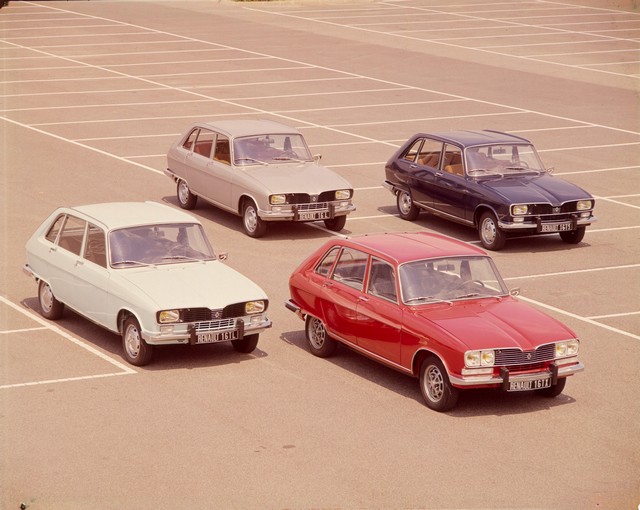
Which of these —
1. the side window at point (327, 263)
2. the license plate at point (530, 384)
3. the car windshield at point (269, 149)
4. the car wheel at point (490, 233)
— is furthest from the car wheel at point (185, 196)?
the license plate at point (530, 384)

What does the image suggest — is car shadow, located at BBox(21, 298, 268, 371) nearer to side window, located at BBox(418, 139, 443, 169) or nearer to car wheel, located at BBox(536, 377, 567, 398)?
car wheel, located at BBox(536, 377, 567, 398)

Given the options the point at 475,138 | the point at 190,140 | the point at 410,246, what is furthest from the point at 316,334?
the point at 190,140

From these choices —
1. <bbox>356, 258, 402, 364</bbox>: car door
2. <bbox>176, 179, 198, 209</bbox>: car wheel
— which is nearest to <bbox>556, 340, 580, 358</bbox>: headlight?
<bbox>356, 258, 402, 364</bbox>: car door

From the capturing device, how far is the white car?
13.6 metres

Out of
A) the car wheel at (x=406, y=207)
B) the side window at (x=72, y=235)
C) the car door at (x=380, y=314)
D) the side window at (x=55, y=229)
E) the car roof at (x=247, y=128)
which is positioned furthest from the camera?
the car wheel at (x=406, y=207)

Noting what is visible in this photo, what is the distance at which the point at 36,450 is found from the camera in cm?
1123

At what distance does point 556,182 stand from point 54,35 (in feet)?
99.9

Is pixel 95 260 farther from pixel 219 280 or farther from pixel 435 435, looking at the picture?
pixel 435 435

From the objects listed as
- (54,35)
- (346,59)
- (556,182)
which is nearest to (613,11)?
(346,59)

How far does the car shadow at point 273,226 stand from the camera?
67.2ft

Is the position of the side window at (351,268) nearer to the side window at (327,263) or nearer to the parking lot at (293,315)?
the side window at (327,263)

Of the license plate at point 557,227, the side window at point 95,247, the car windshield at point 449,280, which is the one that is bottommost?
the license plate at point 557,227

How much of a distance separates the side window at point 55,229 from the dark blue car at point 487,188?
24.1 ft

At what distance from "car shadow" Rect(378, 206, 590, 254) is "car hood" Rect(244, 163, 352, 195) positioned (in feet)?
6.26
